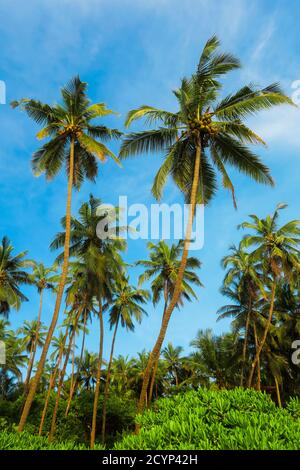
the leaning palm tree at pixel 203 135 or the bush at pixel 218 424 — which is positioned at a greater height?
the leaning palm tree at pixel 203 135

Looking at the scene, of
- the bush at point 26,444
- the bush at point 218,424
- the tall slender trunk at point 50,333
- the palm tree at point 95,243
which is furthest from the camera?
the palm tree at point 95,243

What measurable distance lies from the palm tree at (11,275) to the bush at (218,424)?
23513 millimetres

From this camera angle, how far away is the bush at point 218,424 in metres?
6.86

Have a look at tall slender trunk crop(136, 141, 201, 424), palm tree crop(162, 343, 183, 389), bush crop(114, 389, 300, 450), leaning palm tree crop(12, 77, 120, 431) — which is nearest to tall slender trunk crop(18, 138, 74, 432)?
leaning palm tree crop(12, 77, 120, 431)

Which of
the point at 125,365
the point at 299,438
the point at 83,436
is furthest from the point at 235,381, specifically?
the point at 299,438

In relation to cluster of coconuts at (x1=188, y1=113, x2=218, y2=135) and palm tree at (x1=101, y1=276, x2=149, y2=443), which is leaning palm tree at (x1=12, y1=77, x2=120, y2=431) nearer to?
cluster of coconuts at (x1=188, y1=113, x2=218, y2=135)

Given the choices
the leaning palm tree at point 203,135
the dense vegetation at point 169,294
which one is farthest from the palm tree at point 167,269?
the leaning palm tree at point 203,135

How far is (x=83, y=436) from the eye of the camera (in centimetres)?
3058

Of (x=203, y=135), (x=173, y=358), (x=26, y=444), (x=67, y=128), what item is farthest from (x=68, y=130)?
(x=173, y=358)

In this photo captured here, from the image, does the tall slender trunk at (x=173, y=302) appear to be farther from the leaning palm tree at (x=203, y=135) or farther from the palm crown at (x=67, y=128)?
the palm crown at (x=67, y=128)

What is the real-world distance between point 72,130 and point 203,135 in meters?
6.59

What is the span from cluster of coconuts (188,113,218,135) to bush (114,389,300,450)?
34.9ft

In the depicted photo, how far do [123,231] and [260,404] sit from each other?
1800 cm

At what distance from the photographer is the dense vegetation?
9000 mm
